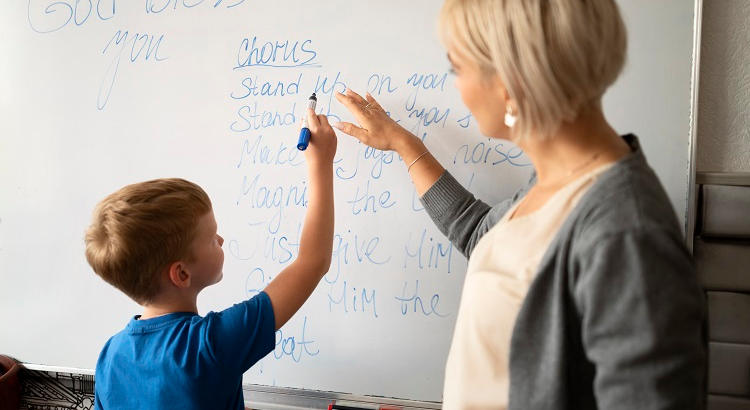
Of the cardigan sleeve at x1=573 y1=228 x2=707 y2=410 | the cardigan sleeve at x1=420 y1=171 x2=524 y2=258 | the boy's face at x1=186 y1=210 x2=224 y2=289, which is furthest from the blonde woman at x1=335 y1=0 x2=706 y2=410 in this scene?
the boy's face at x1=186 y1=210 x2=224 y2=289

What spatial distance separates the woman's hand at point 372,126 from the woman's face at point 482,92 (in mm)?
339

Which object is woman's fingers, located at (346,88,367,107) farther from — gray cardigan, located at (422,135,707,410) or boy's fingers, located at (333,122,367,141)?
gray cardigan, located at (422,135,707,410)

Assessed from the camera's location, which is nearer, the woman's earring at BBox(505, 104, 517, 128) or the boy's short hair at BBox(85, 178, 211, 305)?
the woman's earring at BBox(505, 104, 517, 128)

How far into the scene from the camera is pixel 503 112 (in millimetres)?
782

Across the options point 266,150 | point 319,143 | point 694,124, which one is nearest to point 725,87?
point 694,124

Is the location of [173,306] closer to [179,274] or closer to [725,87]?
[179,274]

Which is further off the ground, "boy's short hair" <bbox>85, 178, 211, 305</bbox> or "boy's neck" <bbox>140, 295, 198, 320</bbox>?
"boy's short hair" <bbox>85, 178, 211, 305</bbox>

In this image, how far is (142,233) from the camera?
0.96 metres

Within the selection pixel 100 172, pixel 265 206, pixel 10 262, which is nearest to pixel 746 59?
pixel 265 206

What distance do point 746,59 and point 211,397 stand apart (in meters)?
1.08

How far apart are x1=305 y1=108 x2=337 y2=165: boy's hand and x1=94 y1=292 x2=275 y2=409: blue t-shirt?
29 cm

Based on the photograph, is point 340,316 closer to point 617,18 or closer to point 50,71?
point 617,18

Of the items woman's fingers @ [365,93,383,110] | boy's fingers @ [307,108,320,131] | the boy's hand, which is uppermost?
woman's fingers @ [365,93,383,110]

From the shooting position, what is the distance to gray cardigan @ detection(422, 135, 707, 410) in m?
0.59
